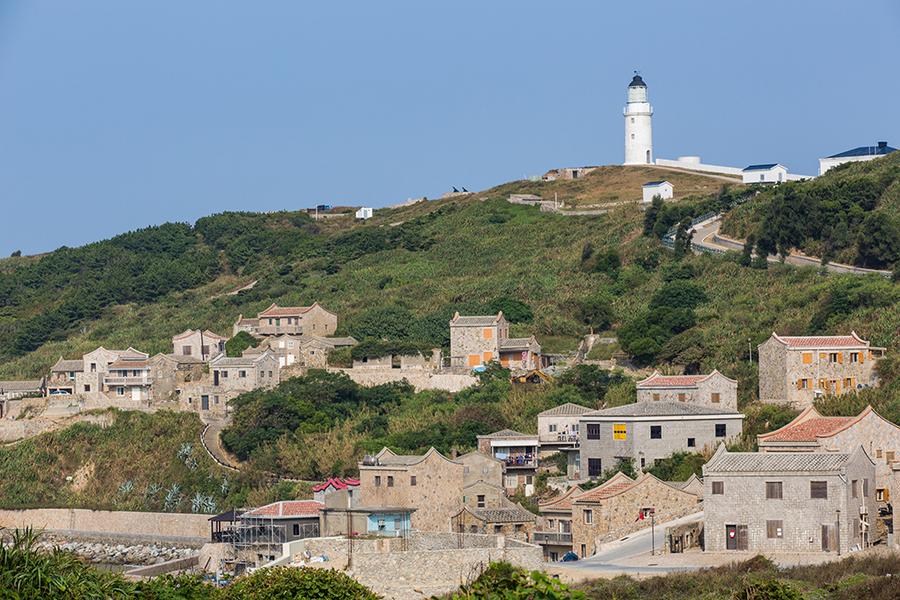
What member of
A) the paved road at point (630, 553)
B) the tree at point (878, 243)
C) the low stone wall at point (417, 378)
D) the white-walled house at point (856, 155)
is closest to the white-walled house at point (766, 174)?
the white-walled house at point (856, 155)

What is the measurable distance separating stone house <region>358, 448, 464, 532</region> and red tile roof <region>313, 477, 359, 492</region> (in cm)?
234

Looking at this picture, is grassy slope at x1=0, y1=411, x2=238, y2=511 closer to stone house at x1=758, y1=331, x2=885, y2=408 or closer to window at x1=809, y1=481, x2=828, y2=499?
stone house at x1=758, y1=331, x2=885, y2=408

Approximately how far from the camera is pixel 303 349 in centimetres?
8069

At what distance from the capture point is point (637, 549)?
48.4 meters

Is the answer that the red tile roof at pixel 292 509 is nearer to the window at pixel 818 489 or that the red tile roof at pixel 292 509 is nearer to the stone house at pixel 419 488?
the stone house at pixel 419 488

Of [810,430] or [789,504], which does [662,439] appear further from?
[789,504]

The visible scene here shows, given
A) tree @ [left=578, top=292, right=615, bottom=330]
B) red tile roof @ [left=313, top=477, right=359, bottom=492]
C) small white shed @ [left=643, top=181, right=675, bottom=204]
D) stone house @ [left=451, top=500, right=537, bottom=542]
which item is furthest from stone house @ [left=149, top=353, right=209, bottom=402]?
small white shed @ [left=643, top=181, right=675, bottom=204]

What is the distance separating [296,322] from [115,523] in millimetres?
17006

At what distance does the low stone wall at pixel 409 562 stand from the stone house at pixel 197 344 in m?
42.7

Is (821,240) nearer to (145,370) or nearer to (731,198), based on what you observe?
(731,198)

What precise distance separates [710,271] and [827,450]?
34.3m

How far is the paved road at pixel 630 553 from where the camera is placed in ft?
146

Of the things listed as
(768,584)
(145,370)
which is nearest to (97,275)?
(145,370)

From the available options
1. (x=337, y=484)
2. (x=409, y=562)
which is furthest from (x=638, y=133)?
(x=409, y=562)
